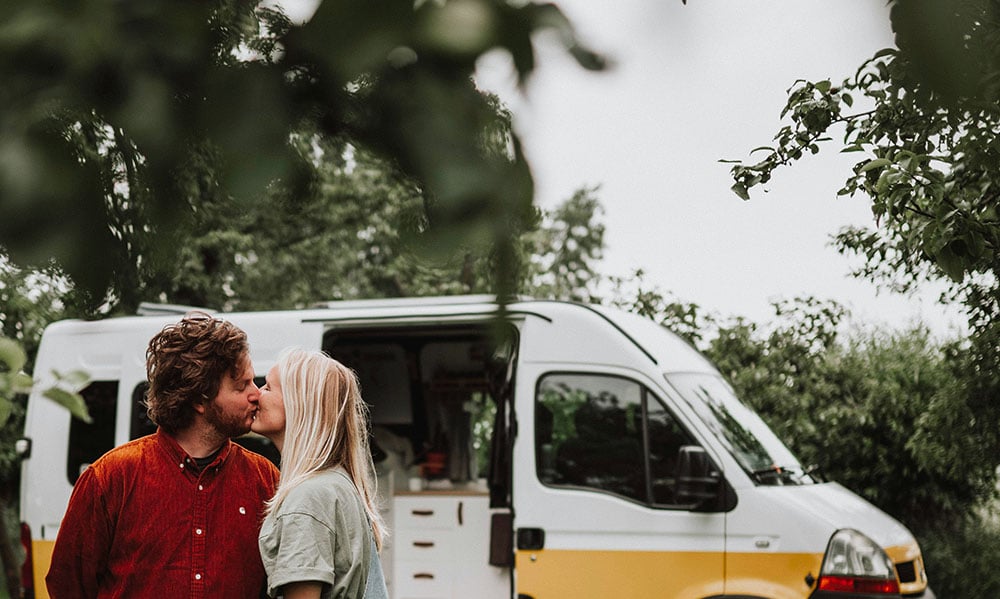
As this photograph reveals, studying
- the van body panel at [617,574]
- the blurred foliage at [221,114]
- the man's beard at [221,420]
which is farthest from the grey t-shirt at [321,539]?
the van body panel at [617,574]

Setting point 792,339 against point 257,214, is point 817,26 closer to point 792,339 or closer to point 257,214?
point 257,214

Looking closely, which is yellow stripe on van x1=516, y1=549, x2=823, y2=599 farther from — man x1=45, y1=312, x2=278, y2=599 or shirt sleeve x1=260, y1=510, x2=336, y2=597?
shirt sleeve x1=260, y1=510, x2=336, y2=597

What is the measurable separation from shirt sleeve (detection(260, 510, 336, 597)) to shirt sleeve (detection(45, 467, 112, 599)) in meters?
0.36

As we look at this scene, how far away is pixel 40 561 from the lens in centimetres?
687

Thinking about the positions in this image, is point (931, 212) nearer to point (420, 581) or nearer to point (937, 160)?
point (937, 160)

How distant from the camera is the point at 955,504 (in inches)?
379

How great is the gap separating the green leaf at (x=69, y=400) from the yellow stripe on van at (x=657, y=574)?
Result: 4336 mm

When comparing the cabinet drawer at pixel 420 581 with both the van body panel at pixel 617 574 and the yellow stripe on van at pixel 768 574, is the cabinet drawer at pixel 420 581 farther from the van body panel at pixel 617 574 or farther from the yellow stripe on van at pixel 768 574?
the yellow stripe on van at pixel 768 574

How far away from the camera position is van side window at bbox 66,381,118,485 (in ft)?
23.4

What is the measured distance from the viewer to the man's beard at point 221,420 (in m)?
2.72

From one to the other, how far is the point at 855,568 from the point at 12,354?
4.73m

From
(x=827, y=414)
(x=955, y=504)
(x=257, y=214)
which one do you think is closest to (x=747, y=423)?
(x=827, y=414)

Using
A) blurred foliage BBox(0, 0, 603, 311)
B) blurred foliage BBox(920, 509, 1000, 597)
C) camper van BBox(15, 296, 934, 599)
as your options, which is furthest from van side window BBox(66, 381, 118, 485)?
blurred foliage BBox(0, 0, 603, 311)

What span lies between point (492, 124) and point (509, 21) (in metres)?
0.06
